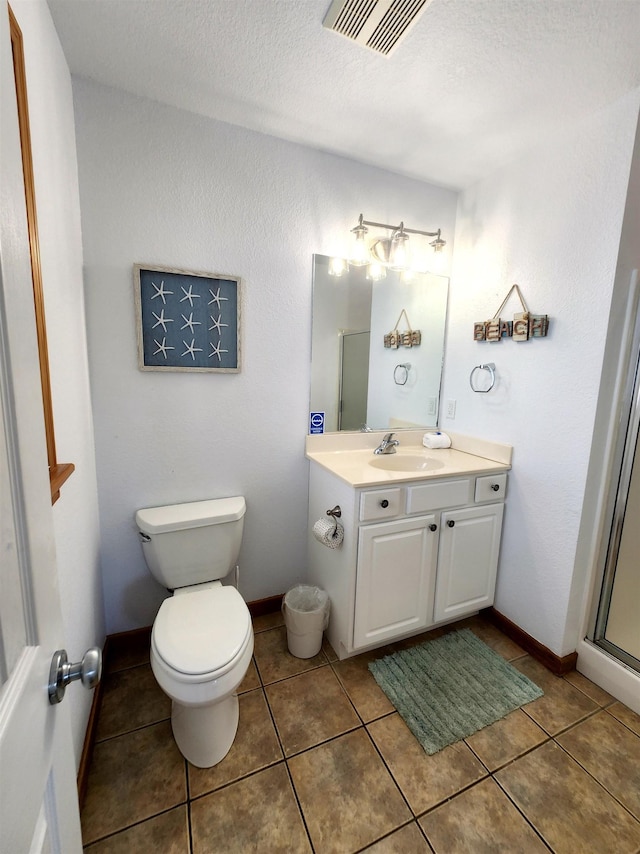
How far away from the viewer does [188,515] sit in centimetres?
163

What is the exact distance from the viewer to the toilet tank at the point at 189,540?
1571mm

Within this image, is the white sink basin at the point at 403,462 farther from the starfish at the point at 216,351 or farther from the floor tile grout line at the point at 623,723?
the floor tile grout line at the point at 623,723

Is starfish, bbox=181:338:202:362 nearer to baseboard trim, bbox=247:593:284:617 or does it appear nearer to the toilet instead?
the toilet

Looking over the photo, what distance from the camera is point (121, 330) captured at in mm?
1576

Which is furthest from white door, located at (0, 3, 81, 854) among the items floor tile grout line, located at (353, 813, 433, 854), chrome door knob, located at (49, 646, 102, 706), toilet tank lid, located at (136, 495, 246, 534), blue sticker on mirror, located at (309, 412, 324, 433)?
blue sticker on mirror, located at (309, 412, 324, 433)

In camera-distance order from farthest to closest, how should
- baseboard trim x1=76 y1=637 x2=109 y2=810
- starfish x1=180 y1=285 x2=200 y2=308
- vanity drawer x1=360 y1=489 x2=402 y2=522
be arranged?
1. starfish x1=180 y1=285 x2=200 y2=308
2. vanity drawer x1=360 y1=489 x2=402 y2=522
3. baseboard trim x1=76 y1=637 x2=109 y2=810

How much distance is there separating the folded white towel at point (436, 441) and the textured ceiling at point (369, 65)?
1.44 meters

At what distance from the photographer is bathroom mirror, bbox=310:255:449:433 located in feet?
6.41

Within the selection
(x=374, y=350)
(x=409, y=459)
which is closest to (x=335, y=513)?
(x=409, y=459)

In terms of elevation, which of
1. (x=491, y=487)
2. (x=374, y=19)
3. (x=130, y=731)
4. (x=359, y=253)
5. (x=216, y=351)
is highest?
(x=374, y=19)

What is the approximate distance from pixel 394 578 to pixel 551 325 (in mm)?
1338

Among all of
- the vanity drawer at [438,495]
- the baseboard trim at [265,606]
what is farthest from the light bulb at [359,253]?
the baseboard trim at [265,606]

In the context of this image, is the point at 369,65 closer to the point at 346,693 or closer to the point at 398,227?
the point at 398,227

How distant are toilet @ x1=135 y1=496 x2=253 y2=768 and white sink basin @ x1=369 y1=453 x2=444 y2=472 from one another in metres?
0.76
